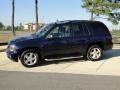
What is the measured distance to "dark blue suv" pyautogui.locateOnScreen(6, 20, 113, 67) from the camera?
470 inches

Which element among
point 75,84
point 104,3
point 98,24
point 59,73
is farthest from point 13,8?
point 75,84

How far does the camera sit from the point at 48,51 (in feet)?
40.0

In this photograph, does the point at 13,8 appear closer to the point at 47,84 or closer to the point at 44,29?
the point at 44,29

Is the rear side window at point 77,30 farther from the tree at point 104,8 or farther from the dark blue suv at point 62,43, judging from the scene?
the tree at point 104,8

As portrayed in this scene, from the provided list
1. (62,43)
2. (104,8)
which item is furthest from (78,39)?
(104,8)

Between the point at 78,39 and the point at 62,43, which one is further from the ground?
the point at 78,39

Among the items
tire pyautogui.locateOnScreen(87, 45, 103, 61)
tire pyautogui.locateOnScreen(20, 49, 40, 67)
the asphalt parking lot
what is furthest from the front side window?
tire pyautogui.locateOnScreen(87, 45, 103, 61)

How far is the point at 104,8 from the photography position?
32469mm

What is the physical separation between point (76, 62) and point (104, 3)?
795 inches

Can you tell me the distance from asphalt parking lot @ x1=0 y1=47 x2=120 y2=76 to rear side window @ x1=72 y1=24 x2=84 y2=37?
3.79 feet

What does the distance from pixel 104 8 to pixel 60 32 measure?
67.9ft

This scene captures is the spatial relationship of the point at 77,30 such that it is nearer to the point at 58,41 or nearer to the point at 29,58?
the point at 58,41

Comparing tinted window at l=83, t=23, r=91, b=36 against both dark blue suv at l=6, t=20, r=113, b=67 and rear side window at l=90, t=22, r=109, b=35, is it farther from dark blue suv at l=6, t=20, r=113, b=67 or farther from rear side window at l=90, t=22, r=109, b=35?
rear side window at l=90, t=22, r=109, b=35

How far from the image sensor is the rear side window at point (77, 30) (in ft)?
42.3
